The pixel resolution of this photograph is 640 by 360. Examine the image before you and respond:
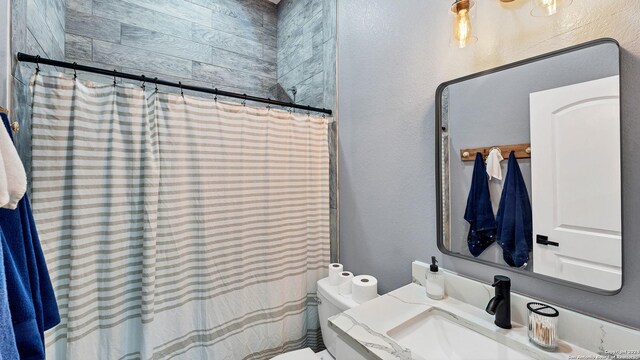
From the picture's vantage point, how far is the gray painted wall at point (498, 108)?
2.69ft

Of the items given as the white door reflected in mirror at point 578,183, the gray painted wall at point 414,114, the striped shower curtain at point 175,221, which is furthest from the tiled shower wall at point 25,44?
the white door reflected in mirror at point 578,183

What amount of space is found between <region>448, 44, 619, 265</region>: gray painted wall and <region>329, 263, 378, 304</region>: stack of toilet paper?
43 cm

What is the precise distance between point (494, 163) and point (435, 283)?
533 millimetres

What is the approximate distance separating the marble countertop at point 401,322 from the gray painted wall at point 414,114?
0.47ft

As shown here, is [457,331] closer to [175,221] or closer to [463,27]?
[463,27]

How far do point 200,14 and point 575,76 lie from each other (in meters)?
2.32

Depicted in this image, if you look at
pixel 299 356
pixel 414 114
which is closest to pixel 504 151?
pixel 414 114

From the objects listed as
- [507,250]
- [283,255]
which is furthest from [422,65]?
[283,255]

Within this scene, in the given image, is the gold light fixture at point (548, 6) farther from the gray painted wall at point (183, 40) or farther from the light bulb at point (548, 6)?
the gray painted wall at point (183, 40)

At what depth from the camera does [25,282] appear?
734mm

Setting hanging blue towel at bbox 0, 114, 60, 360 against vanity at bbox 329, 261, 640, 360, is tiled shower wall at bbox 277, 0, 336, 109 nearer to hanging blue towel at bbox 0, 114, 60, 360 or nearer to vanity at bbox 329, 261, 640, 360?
vanity at bbox 329, 261, 640, 360

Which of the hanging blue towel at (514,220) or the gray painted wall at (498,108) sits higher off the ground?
the gray painted wall at (498,108)

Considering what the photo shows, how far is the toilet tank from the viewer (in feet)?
4.35

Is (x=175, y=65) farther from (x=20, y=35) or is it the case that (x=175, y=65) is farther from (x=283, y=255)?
(x=283, y=255)
